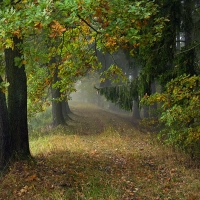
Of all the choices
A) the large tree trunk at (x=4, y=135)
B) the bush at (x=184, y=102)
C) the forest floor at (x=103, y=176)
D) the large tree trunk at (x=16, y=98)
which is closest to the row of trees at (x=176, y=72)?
the bush at (x=184, y=102)

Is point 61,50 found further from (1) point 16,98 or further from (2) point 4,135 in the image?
(2) point 4,135

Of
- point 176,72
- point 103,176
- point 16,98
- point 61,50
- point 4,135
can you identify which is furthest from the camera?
point 176,72

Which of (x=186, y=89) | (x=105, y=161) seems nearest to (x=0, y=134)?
(x=105, y=161)

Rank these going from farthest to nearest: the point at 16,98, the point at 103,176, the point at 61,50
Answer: the point at 16,98, the point at 103,176, the point at 61,50

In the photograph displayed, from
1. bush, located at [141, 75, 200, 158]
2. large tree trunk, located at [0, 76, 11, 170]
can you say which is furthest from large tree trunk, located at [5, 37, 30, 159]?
bush, located at [141, 75, 200, 158]

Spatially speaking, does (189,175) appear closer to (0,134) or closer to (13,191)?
(13,191)

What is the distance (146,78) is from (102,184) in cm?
490

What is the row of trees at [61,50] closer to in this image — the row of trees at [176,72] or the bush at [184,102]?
the row of trees at [176,72]

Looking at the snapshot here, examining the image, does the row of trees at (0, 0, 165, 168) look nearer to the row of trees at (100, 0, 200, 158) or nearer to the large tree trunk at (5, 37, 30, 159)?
the large tree trunk at (5, 37, 30, 159)

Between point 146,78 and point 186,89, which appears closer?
point 186,89

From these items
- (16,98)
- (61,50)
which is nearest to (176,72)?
(61,50)

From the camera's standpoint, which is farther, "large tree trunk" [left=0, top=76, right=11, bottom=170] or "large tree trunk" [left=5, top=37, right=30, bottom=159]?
"large tree trunk" [left=5, top=37, right=30, bottom=159]

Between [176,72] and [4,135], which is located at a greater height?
[176,72]

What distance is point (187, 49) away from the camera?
28.1 feet
